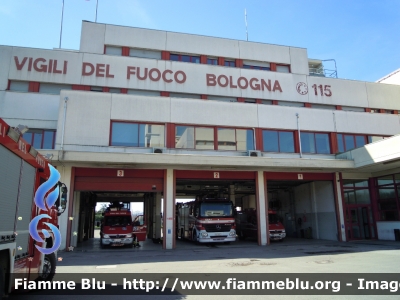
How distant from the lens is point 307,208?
2559 cm

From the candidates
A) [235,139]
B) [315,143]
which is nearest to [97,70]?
[235,139]

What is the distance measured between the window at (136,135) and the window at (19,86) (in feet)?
22.2

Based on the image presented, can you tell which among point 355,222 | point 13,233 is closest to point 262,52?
point 355,222

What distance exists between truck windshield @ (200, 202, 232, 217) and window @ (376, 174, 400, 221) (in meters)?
10.9

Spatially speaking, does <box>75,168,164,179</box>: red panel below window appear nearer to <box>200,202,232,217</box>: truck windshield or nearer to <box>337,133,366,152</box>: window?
<box>200,202,232,217</box>: truck windshield

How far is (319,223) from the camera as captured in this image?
24.0 metres

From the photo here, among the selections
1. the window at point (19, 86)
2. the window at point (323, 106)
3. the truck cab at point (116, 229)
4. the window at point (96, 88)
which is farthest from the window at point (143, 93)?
the window at point (323, 106)

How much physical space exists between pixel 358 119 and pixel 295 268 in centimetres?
1666

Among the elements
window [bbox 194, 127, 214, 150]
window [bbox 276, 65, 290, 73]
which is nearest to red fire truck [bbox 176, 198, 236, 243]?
window [bbox 194, 127, 214, 150]

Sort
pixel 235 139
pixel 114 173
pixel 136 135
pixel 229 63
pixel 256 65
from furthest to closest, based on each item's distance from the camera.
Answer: pixel 256 65
pixel 229 63
pixel 235 139
pixel 136 135
pixel 114 173

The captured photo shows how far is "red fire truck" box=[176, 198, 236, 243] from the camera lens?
20.1 m

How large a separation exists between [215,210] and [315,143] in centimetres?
838

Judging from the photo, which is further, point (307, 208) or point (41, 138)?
point (307, 208)

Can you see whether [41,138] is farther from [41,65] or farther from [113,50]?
[113,50]
